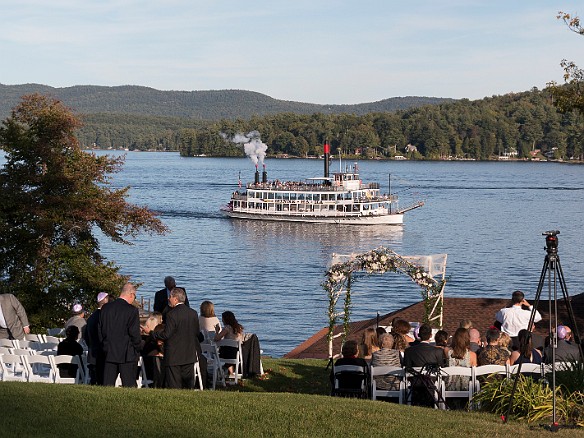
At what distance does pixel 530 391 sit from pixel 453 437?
1.50 metres

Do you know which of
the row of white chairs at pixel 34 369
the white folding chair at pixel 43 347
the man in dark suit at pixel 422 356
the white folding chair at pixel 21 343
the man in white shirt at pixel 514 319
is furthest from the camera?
the man in white shirt at pixel 514 319

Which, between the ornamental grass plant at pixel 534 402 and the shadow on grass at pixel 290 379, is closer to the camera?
the ornamental grass plant at pixel 534 402

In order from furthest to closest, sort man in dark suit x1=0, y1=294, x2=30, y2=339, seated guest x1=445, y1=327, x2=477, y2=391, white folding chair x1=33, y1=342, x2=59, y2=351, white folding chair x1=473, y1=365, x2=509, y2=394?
white folding chair x1=33, y1=342, x2=59, y2=351 < man in dark suit x1=0, y1=294, x2=30, y2=339 < seated guest x1=445, y1=327, x2=477, y2=391 < white folding chair x1=473, y1=365, x2=509, y2=394

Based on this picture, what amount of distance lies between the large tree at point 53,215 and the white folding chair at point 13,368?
12.7m

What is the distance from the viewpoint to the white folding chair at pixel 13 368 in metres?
11.3

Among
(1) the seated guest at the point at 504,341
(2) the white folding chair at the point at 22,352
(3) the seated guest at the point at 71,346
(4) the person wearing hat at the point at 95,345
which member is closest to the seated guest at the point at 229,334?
(3) the seated guest at the point at 71,346

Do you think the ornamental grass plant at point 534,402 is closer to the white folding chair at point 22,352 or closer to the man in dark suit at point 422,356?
the man in dark suit at point 422,356

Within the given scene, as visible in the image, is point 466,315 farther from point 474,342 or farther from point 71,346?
point 71,346

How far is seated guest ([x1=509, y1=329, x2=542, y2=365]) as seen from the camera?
10805 mm

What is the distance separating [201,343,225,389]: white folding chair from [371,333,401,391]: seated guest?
7.84ft

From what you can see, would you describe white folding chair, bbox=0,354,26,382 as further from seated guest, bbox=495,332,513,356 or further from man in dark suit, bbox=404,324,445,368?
seated guest, bbox=495,332,513,356

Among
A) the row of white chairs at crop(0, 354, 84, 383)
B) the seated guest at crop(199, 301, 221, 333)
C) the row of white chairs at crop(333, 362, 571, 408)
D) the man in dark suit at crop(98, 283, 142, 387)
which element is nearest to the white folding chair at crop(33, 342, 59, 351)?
the row of white chairs at crop(0, 354, 84, 383)

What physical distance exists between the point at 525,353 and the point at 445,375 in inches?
41.3

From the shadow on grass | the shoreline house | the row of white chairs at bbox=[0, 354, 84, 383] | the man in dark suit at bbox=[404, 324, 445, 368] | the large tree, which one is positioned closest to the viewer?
the man in dark suit at bbox=[404, 324, 445, 368]
